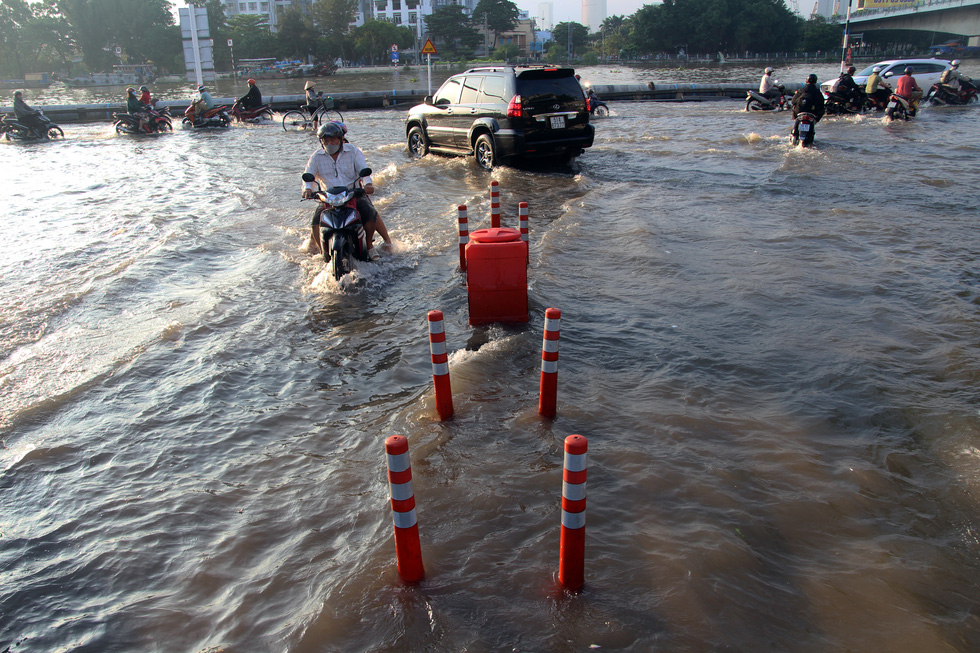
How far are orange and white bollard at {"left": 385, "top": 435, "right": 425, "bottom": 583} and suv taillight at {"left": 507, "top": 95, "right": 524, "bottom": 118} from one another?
1082 cm

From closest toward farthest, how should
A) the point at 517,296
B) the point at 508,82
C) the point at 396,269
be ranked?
the point at 517,296 < the point at 396,269 < the point at 508,82

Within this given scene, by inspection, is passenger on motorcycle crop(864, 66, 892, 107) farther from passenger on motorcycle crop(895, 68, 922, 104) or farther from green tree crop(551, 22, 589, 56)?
green tree crop(551, 22, 589, 56)

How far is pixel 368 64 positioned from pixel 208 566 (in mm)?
110159

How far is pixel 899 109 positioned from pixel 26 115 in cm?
2969

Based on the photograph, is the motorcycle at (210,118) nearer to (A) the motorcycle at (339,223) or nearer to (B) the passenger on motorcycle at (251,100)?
(B) the passenger on motorcycle at (251,100)

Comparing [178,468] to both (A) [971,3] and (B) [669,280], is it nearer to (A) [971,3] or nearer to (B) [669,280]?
(B) [669,280]

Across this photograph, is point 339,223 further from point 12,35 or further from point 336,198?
point 12,35

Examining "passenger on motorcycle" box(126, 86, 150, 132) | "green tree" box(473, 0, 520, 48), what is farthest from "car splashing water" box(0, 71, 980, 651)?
"green tree" box(473, 0, 520, 48)

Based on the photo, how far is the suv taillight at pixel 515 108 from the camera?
12.8m

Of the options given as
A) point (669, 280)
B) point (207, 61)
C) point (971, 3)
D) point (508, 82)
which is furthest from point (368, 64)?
point (669, 280)

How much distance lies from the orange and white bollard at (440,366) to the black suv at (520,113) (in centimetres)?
909

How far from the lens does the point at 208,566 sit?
3600mm

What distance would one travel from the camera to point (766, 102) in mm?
25734

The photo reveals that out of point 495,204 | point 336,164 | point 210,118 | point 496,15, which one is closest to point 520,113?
point 495,204
